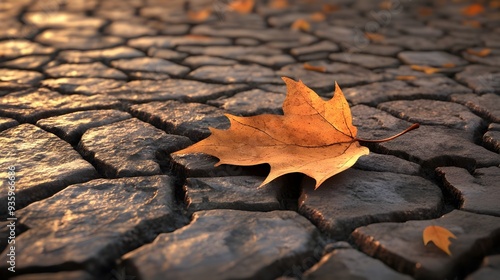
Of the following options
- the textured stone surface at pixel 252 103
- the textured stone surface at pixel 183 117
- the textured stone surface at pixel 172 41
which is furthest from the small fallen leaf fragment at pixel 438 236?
the textured stone surface at pixel 172 41

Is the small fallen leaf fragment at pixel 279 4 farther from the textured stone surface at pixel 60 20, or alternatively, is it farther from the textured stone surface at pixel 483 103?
the textured stone surface at pixel 483 103

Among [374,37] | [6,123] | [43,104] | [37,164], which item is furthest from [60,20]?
[37,164]

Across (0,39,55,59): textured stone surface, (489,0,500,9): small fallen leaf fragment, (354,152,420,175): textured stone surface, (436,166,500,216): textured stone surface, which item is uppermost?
(489,0,500,9): small fallen leaf fragment

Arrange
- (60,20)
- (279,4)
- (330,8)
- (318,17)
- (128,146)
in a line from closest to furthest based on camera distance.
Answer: (128,146) → (60,20) → (318,17) → (330,8) → (279,4)

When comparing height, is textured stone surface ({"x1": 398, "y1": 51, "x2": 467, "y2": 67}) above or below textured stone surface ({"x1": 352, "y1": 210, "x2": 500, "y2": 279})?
above

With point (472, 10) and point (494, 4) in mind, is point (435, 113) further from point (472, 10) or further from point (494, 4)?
point (494, 4)

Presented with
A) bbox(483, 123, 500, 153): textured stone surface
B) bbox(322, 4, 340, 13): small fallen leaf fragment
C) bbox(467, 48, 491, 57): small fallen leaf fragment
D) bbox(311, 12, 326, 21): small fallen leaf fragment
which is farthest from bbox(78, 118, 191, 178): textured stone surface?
bbox(322, 4, 340, 13): small fallen leaf fragment

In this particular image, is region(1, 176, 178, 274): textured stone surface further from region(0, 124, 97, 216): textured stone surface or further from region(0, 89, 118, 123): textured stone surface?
region(0, 89, 118, 123): textured stone surface
